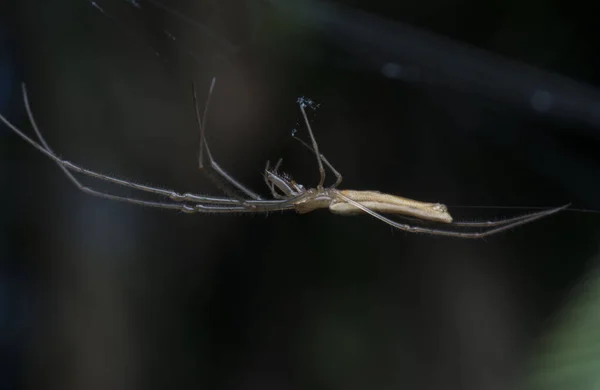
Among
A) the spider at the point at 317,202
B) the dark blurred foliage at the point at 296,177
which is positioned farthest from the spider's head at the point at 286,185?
the dark blurred foliage at the point at 296,177

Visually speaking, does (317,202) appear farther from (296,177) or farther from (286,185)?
(296,177)

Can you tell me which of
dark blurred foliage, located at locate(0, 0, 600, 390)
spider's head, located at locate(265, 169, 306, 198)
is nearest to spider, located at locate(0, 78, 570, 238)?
spider's head, located at locate(265, 169, 306, 198)

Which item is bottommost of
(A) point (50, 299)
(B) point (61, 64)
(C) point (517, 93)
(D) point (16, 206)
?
(A) point (50, 299)

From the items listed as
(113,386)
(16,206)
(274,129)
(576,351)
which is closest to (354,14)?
(274,129)

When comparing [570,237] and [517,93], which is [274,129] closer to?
[517,93]

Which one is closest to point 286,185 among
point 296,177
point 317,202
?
point 317,202

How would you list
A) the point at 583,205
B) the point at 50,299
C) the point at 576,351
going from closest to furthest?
the point at 576,351
the point at 583,205
the point at 50,299

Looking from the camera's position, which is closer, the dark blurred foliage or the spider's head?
the spider's head

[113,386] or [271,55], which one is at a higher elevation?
[271,55]

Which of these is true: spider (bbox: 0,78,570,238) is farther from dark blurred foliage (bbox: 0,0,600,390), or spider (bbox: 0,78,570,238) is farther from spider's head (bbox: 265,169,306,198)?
dark blurred foliage (bbox: 0,0,600,390)
